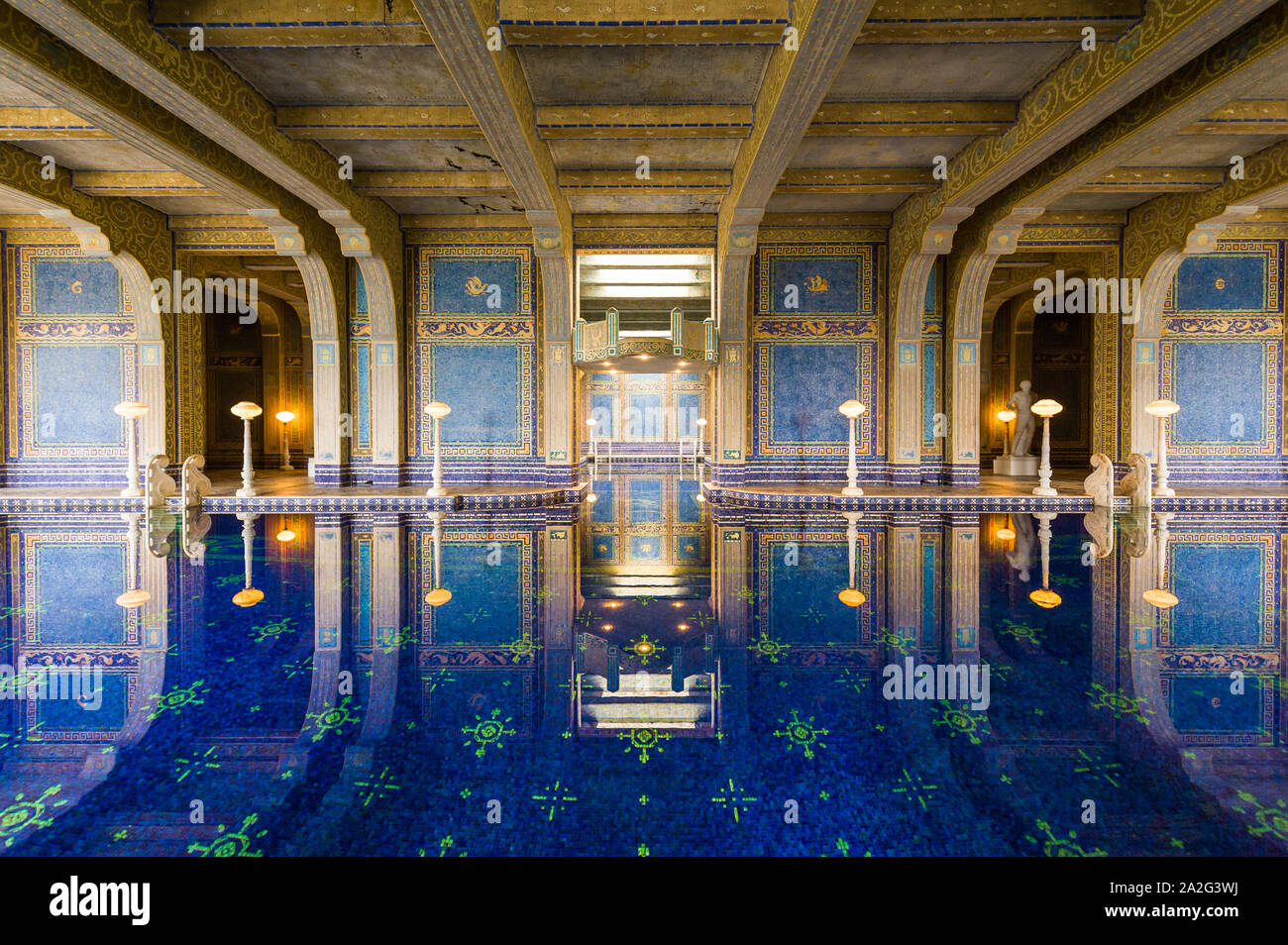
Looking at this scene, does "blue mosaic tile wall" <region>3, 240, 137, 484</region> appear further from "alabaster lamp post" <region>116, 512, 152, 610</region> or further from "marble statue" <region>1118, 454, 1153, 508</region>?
"marble statue" <region>1118, 454, 1153, 508</region>

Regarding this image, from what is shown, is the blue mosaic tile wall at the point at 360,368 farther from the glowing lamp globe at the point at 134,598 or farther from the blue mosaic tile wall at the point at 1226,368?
the blue mosaic tile wall at the point at 1226,368

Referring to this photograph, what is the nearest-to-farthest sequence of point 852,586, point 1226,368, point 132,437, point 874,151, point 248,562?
point 852,586 → point 248,562 → point 874,151 → point 132,437 → point 1226,368

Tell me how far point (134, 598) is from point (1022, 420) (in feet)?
47.7

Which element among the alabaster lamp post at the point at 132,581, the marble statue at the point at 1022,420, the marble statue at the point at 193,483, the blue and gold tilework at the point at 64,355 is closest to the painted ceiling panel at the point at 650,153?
the alabaster lamp post at the point at 132,581

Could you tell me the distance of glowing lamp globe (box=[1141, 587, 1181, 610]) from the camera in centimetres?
400

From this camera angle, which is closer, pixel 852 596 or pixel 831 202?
pixel 852 596

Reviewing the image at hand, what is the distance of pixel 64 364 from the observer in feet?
35.1

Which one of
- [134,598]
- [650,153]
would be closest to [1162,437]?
[650,153]

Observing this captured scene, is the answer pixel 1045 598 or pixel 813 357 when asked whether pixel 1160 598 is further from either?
pixel 813 357

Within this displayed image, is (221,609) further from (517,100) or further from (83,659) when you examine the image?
(517,100)

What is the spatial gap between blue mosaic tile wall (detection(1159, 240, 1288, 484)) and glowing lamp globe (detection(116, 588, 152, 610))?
13.5 meters

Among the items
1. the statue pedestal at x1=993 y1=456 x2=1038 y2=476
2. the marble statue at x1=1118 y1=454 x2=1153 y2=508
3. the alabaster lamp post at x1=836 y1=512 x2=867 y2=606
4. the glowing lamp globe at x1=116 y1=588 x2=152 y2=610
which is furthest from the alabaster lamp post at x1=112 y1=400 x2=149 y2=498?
the statue pedestal at x1=993 y1=456 x2=1038 y2=476

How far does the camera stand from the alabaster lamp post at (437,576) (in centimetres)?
415

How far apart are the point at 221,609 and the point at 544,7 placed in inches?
198
